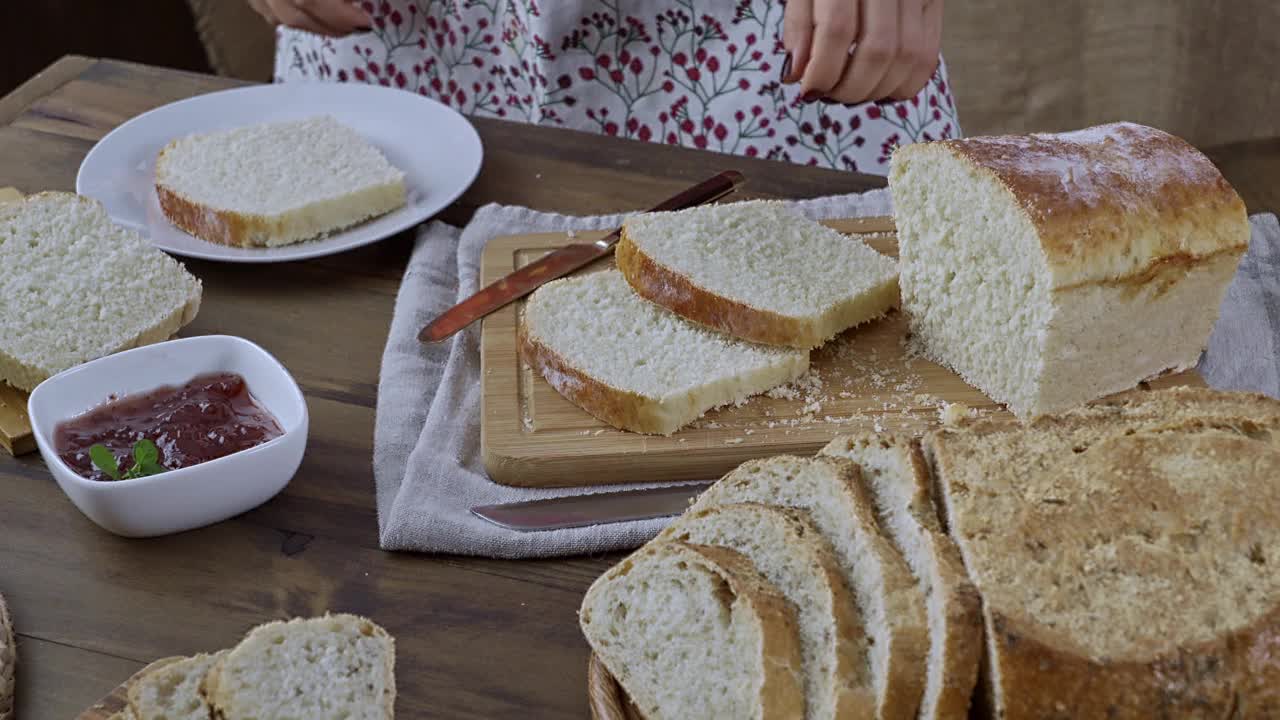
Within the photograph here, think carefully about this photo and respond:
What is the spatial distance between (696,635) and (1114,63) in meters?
6.01

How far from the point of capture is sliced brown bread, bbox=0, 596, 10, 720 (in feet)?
6.19

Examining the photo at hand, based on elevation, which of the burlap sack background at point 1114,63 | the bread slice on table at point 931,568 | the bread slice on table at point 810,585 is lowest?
the burlap sack background at point 1114,63

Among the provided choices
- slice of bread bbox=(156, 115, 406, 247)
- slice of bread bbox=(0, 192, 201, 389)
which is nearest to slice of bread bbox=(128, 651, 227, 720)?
slice of bread bbox=(0, 192, 201, 389)

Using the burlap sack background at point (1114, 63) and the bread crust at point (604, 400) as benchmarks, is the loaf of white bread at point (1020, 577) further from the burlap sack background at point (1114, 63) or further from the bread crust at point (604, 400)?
the burlap sack background at point (1114, 63)

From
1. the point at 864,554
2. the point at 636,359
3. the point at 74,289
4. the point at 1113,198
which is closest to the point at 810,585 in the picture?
the point at 864,554

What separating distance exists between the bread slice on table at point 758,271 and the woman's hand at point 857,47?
0.39 meters

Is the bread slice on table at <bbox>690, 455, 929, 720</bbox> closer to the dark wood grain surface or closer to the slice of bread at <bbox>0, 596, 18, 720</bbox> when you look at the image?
the dark wood grain surface

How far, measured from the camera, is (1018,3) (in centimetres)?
656

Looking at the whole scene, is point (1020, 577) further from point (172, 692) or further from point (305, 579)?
point (305, 579)

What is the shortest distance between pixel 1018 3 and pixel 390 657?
587 cm

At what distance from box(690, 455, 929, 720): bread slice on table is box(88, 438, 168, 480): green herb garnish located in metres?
0.98

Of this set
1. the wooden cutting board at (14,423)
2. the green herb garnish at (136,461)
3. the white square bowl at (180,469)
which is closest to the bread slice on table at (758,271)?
the white square bowl at (180,469)

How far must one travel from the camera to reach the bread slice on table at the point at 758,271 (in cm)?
273

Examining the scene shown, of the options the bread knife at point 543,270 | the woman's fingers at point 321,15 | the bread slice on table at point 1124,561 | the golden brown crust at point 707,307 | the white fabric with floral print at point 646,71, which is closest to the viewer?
the bread slice on table at point 1124,561
